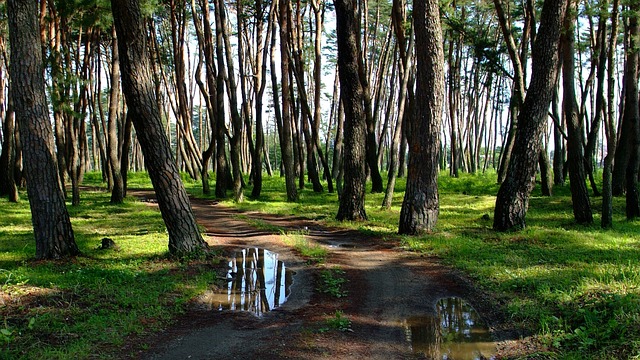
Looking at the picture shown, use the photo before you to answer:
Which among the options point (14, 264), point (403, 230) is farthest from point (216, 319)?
point (403, 230)

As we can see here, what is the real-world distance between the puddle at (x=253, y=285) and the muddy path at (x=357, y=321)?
15 cm

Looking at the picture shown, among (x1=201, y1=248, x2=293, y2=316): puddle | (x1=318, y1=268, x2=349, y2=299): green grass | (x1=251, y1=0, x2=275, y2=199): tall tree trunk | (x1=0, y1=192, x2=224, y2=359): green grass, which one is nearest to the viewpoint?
(x1=0, y1=192, x2=224, y2=359): green grass

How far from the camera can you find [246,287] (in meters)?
→ 7.20

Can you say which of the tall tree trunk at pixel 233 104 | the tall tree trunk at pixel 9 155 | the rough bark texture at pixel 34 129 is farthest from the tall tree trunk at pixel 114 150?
the rough bark texture at pixel 34 129

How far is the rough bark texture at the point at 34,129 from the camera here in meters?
7.32

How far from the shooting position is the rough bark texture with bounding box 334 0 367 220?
39.1ft

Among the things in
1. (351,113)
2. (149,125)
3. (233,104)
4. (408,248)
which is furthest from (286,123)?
(149,125)

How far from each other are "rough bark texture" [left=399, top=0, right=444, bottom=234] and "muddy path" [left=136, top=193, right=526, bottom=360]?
1773mm

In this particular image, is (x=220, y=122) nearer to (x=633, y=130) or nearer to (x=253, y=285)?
(x=253, y=285)

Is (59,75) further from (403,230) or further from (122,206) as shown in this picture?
(403,230)

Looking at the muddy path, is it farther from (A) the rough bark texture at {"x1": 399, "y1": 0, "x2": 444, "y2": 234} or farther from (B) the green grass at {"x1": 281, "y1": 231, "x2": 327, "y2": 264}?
(A) the rough bark texture at {"x1": 399, "y1": 0, "x2": 444, "y2": 234}

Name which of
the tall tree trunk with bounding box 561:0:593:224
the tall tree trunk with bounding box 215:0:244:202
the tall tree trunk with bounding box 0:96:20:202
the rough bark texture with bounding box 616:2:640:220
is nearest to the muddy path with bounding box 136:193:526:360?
the tall tree trunk with bounding box 561:0:593:224

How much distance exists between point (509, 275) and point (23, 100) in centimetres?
787

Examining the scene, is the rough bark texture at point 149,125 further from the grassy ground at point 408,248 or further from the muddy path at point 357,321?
the muddy path at point 357,321
